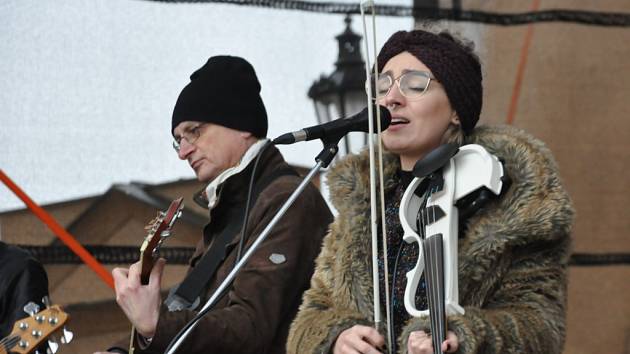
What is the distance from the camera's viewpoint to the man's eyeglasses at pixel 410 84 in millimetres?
3232

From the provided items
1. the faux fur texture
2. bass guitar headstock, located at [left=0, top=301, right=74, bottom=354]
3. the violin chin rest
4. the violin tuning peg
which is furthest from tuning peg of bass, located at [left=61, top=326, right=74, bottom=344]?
the violin chin rest

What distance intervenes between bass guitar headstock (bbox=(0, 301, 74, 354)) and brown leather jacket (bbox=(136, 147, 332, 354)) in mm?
634

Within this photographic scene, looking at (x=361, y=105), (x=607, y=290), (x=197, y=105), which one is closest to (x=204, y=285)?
(x=197, y=105)

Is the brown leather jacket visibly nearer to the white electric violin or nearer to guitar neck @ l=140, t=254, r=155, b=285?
guitar neck @ l=140, t=254, r=155, b=285

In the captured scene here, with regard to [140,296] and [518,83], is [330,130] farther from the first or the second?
[518,83]

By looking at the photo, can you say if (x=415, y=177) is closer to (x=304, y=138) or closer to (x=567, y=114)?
(x=304, y=138)

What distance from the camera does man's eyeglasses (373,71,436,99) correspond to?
323cm

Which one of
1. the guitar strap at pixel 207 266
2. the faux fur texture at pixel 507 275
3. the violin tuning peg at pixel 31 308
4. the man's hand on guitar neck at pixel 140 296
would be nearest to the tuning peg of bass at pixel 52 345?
the violin tuning peg at pixel 31 308

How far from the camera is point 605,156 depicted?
5.19m

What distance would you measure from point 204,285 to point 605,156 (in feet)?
7.18

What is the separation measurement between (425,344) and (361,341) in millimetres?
196

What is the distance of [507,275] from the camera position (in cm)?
298

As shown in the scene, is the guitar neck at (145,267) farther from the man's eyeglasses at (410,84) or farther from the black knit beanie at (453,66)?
the black knit beanie at (453,66)

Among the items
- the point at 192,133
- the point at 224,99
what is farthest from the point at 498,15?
the point at 192,133
